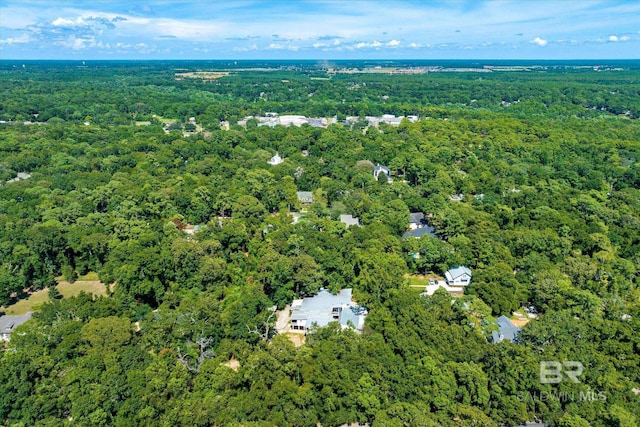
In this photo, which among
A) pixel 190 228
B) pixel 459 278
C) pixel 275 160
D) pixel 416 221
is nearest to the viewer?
pixel 459 278

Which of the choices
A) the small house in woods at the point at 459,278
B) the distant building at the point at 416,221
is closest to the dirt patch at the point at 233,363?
the small house in woods at the point at 459,278

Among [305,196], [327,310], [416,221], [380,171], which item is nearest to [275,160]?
[305,196]

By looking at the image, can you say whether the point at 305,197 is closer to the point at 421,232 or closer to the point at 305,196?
the point at 305,196

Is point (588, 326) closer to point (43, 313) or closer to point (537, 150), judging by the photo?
point (43, 313)

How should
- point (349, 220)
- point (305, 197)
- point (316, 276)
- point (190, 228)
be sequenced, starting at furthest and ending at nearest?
1. point (305, 197)
2. point (190, 228)
3. point (349, 220)
4. point (316, 276)

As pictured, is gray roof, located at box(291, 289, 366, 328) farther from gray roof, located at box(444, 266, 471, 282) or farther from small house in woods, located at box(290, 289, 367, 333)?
gray roof, located at box(444, 266, 471, 282)

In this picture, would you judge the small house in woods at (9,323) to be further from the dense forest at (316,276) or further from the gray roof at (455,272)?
the gray roof at (455,272)

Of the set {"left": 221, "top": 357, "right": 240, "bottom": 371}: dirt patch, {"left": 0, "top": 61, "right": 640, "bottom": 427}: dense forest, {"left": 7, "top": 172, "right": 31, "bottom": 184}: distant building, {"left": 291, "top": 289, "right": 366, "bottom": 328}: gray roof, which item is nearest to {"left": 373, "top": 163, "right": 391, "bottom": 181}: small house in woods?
{"left": 0, "top": 61, "right": 640, "bottom": 427}: dense forest

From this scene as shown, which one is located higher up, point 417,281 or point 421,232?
point 421,232

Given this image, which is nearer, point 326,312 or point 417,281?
point 326,312
